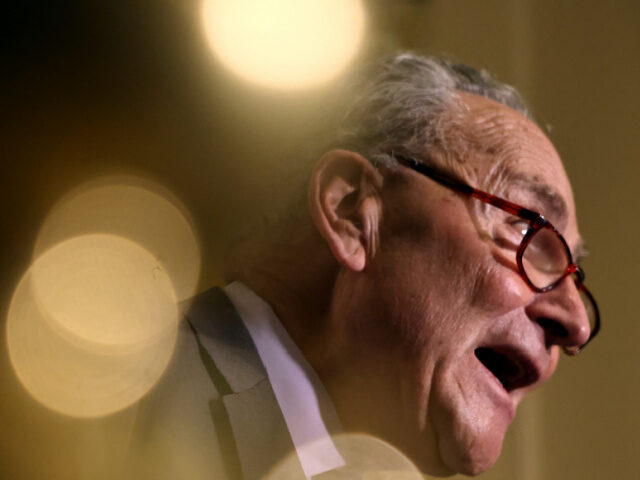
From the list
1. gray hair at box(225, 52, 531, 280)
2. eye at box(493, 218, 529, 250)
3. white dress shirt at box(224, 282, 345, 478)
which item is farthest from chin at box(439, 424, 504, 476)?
gray hair at box(225, 52, 531, 280)

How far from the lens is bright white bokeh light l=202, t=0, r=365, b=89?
3.20 ft

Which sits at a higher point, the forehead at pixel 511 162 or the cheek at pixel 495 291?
the forehead at pixel 511 162

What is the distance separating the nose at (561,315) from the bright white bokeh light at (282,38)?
592 millimetres

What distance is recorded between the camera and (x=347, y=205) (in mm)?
738

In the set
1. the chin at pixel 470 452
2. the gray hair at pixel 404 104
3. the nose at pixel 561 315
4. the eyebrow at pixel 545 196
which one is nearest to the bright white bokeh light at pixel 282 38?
the gray hair at pixel 404 104

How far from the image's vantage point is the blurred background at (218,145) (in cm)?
73

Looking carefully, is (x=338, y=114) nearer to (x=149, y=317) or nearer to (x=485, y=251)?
(x=485, y=251)

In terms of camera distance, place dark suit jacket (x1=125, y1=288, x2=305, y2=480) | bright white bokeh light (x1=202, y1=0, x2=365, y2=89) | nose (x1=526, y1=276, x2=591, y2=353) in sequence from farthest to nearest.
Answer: bright white bokeh light (x1=202, y1=0, x2=365, y2=89)
nose (x1=526, y1=276, x2=591, y2=353)
dark suit jacket (x1=125, y1=288, x2=305, y2=480)

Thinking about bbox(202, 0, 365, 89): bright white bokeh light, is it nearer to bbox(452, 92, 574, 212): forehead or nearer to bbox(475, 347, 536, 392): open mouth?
bbox(452, 92, 574, 212): forehead

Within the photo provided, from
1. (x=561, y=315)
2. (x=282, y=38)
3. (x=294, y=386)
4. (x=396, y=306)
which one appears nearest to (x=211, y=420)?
(x=294, y=386)

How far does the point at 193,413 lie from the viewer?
0.62 meters

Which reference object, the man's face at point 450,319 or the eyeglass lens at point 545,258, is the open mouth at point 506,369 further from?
the eyeglass lens at point 545,258

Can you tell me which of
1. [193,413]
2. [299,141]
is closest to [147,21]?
[299,141]

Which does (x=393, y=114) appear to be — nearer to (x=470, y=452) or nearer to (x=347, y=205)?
(x=347, y=205)
